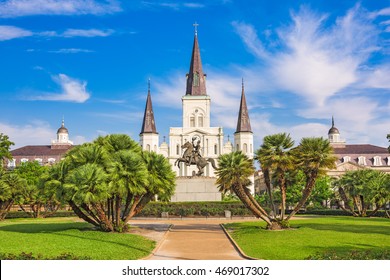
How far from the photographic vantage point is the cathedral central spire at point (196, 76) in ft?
342

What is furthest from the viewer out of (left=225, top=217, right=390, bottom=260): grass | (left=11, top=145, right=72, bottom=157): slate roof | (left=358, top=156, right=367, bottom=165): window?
(left=11, top=145, right=72, bottom=157): slate roof

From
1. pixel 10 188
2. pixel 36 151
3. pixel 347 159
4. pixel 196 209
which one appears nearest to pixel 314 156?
pixel 196 209

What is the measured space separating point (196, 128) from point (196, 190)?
58.3 meters

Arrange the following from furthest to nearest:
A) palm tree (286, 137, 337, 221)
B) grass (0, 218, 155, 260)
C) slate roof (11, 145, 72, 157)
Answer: slate roof (11, 145, 72, 157), palm tree (286, 137, 337, 221), grass (0, 218, 155, 260)

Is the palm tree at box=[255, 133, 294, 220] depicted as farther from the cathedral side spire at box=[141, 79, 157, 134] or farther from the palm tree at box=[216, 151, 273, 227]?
the cathedral side spire at box=[141, 79, 157, 134]

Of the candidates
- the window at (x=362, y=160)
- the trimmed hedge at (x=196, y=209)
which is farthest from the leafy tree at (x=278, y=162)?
the window at (x=362, y=160)

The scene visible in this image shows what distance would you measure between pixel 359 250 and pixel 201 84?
89.1 meters

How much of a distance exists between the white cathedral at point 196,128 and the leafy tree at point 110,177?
7303 centimetres

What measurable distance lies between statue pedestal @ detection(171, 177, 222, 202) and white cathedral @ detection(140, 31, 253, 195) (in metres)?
55.2

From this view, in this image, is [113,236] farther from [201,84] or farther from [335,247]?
[201,84]

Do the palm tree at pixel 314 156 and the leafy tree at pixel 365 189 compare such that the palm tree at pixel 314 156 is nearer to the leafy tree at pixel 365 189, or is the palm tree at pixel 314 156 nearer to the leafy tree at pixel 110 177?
the leafy tree at pixel 110 177

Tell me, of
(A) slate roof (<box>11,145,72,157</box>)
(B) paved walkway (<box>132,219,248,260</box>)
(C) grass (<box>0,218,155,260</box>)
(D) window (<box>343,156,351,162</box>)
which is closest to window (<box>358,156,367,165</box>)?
(D) window (<box>343,156,351,162</box>)

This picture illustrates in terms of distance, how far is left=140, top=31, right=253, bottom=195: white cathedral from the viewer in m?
103
